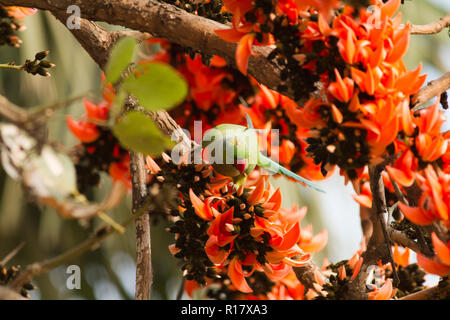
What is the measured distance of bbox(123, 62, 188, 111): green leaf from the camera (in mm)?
296

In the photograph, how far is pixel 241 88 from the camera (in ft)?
3.49

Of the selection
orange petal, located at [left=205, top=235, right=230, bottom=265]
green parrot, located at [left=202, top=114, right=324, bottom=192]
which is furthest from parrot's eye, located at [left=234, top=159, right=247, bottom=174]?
orange petal, located at [left=205, top=235, right=230, bottom=265]

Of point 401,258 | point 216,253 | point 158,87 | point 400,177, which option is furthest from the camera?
point 401,258

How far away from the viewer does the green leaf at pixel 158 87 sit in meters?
0.30

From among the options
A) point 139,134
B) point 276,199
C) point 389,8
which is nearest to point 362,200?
point 276,199

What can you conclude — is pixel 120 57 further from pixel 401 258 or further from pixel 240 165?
pixel 401 258

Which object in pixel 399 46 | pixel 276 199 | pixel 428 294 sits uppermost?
pixel 399 46

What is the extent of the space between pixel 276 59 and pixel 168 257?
2.36 m

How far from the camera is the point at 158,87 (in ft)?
0.99

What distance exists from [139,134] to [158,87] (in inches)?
1.1

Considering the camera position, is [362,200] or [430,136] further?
[362,200]

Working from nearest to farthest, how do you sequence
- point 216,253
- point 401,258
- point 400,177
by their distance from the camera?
point 400,177, point 216,253, point 401,258

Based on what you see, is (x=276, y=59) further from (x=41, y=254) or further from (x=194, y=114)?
(x=41, y=254)
